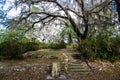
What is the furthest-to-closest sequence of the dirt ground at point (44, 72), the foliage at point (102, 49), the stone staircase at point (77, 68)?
the foliage at point (102, 49) → the stone staircase at point (77, 68) → the dirt ground at point (44, 72)

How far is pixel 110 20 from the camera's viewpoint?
46.6 ft

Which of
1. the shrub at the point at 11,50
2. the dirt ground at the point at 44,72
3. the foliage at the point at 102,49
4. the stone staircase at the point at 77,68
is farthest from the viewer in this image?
the shrub at the point at 11,50

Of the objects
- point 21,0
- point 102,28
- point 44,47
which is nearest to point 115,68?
point 102,28

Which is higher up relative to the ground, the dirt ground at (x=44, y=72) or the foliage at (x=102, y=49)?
the foliage at (x=102, y=49)

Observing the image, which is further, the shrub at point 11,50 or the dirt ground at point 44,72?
the shrub at point 11,50

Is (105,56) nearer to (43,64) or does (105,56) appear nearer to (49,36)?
(43,64)

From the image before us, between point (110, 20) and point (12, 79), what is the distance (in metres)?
7.12

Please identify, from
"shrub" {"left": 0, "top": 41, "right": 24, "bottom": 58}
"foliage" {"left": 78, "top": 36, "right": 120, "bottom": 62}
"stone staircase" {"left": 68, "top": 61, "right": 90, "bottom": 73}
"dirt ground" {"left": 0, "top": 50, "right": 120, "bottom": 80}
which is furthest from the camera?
"shrub" {"left": 0, "top": 41, "right": 24, "bottom": 58}

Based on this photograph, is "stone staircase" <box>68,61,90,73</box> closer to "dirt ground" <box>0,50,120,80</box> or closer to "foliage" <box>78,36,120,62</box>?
"dirt ground" <box>0,50,120,80</box>

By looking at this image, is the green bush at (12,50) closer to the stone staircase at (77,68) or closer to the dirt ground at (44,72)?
the dirt ground at (44,72)

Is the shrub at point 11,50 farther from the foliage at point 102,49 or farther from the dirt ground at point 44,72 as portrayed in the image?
the foliage at point 102,49

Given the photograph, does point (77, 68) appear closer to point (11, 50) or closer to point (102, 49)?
point (102, 49)

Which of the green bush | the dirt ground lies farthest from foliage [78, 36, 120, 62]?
the green bush

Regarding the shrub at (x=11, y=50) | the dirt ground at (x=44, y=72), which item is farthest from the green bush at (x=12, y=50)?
the dirt ground at (x=44, y=72)
